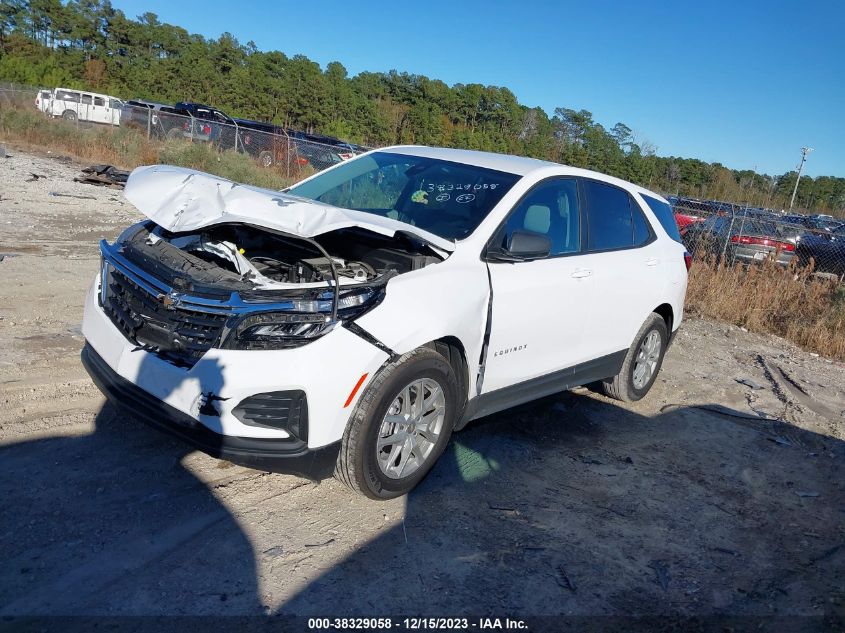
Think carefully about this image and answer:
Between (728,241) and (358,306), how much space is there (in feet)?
36.5

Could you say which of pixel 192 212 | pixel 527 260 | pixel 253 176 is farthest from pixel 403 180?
pixel 253 176

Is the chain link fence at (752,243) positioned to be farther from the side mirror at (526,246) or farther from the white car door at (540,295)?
the side mirror at (526,246)

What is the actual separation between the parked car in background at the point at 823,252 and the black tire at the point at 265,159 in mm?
14205

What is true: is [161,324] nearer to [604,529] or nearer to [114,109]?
[604,529]

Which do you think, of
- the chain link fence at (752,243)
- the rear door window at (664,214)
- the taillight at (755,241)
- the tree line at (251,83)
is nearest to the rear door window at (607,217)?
the rear door window at (664,214)

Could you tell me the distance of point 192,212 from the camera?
143 inches

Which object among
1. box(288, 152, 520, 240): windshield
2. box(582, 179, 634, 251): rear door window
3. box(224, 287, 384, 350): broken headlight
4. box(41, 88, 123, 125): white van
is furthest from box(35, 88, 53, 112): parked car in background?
box(224, 287, 384, 350): broken headlight

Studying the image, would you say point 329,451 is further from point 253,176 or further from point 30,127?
point 30,127

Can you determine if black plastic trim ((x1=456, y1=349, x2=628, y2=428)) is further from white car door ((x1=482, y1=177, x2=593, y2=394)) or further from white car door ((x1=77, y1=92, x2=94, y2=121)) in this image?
white car door ((x1=77, y1=92, x2=94, y2=121))

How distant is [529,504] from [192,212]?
8.19ft

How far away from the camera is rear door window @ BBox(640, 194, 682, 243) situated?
6094 millimetres

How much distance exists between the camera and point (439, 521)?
3.76 metres

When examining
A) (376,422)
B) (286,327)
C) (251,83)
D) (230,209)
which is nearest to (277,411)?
(286,327)

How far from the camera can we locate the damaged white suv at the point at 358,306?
3.27m
